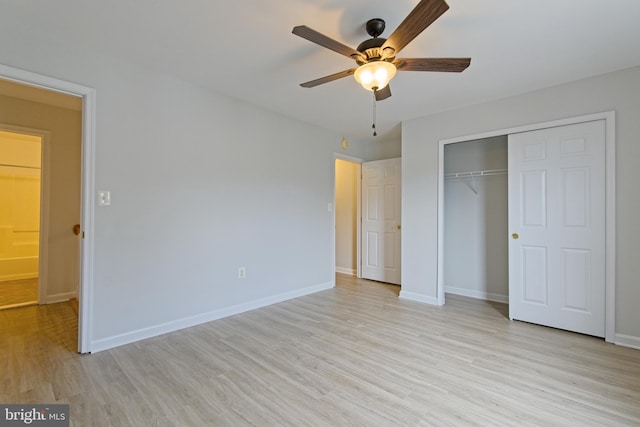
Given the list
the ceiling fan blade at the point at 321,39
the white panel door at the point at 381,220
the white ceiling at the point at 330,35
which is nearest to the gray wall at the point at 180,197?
the white ceiling at the point at 330,35

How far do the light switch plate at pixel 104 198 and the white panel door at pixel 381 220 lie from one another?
12.3 ft

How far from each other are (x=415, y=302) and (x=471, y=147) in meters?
2.31

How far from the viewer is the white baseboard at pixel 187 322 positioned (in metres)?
2.40

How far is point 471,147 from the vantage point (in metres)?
4.03

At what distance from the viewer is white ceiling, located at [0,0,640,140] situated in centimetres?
185

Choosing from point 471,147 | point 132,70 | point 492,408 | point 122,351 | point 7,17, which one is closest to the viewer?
point 492,408

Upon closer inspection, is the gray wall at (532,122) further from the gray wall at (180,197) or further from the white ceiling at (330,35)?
the gray wall at (180,197)

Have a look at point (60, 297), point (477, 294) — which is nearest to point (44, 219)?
point (60, 297)

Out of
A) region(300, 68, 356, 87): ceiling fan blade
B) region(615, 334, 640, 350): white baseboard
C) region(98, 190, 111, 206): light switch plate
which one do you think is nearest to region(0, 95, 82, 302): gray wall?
region(98, 190, 111, 206): light switch plate

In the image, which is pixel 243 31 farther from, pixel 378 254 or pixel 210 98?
pixel 378 254

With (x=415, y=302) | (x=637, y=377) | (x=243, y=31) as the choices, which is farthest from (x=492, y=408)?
(x=243, y=31)

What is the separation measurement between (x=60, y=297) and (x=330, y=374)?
149 inches

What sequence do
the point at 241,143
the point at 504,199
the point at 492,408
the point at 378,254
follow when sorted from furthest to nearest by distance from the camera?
1. the point at 378,254
2. the point at 504,199
3. the point at 241,143
4. the point at 492,408

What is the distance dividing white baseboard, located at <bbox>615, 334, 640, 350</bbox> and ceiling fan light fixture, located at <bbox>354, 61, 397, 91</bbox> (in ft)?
10.2
